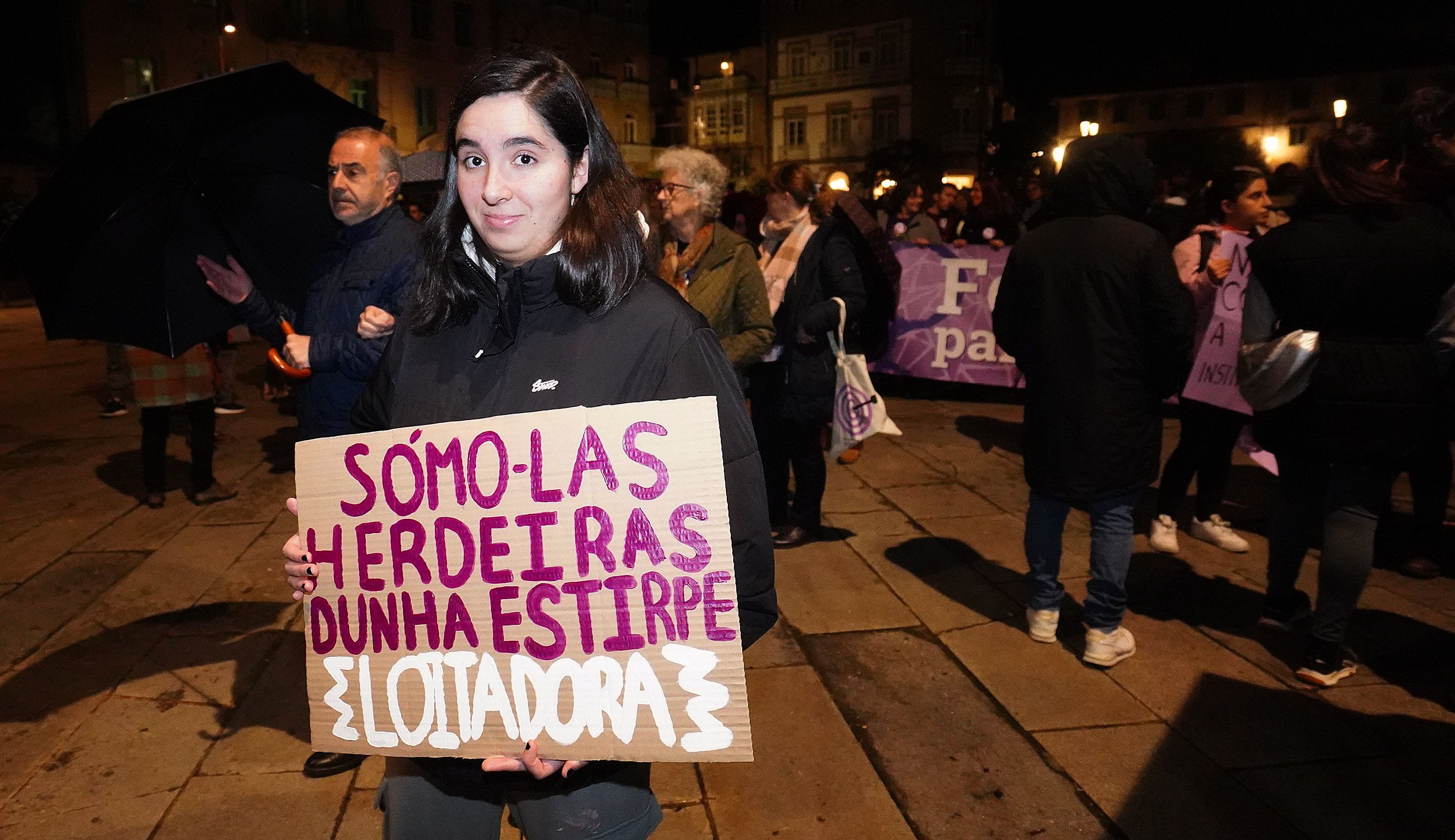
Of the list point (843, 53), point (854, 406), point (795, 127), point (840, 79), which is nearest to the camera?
point (854, 406)

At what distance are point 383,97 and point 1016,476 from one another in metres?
33.5

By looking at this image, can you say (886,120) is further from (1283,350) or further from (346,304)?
(346,304)

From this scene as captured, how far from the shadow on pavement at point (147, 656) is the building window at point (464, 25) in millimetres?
36707

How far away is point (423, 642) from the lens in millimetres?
1556

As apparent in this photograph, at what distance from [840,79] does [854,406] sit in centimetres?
4485

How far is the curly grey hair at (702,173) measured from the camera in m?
4.32

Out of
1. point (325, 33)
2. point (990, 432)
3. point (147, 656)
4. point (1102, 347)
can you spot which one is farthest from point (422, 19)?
point (1102, 347)

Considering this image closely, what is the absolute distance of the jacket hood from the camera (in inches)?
136

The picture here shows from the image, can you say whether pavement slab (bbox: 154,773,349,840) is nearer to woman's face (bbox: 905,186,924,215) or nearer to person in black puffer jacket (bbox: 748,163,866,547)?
person in black puffer jacket (bbox: 748,163,866,547)

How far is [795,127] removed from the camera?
48.8 meters

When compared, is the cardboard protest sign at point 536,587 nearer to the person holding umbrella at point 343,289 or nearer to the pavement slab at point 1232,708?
the person holding umbrella at point 343,289

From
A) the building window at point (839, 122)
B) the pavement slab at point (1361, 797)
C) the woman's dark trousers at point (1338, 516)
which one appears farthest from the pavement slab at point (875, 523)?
the building window at point (839, 122)

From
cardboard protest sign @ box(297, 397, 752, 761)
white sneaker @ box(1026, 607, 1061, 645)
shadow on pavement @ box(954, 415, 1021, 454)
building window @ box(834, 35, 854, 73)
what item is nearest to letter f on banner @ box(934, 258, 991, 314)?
shadow on pavement @ box(954, 415, 1021, 454)

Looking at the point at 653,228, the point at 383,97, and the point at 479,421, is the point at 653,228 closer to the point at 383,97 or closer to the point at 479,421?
the point at 479,421
